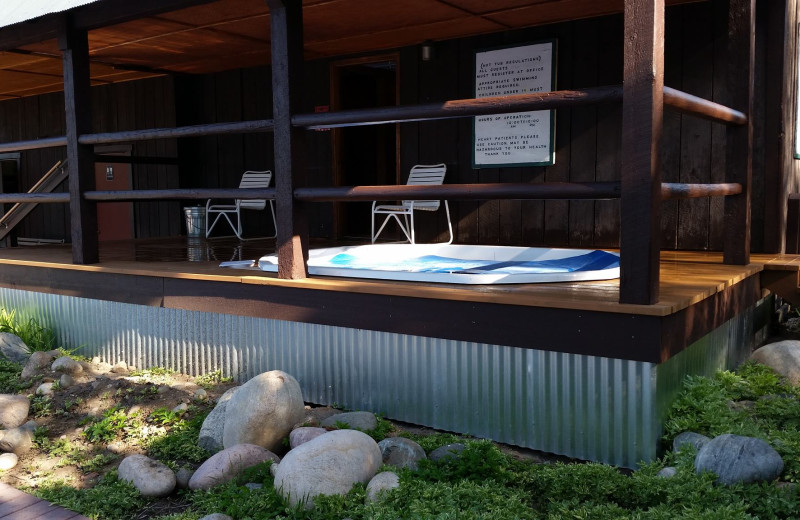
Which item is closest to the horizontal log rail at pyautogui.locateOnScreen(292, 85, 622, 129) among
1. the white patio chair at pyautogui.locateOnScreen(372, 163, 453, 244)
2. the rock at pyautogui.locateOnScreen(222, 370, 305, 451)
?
the rock at pyautogui.locateOnScreen(222, 370, 305, 451)

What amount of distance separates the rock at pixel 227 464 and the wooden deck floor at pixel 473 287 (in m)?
0.93

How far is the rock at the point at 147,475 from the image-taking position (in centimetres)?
308

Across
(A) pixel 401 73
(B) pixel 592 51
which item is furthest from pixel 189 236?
(B) pixel 592 51

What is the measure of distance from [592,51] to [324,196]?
334 centimetres

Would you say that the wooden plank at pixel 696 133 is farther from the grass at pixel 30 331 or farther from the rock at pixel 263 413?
the grass at pixel 30 331

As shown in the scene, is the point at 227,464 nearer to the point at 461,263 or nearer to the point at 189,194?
the point at 189,194

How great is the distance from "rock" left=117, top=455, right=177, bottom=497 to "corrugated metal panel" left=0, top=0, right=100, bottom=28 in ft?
9.55

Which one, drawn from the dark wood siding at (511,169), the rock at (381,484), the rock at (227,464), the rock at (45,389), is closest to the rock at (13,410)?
the rock at (45,389)

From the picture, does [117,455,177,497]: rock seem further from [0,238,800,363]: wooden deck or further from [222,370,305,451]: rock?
[0,238,800,363]: wooden deck

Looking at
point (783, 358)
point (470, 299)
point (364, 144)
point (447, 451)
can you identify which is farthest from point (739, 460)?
point (364, 144)

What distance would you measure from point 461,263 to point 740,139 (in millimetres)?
2187

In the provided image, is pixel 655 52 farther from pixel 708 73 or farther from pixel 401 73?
pixel 401 73

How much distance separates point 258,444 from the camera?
3.30 metres

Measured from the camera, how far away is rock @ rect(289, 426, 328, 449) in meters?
3.22
